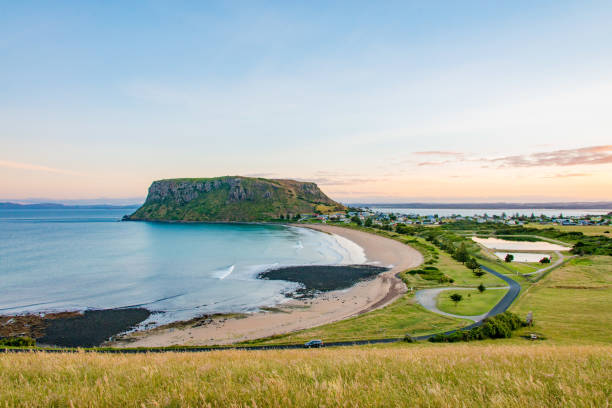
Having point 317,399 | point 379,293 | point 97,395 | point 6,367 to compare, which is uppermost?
point 317,399

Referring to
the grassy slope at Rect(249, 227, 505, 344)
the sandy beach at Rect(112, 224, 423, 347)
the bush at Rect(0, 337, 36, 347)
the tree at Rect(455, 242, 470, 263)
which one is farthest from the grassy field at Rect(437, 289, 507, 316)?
the bush at Rect(0, 337, 36, 347)

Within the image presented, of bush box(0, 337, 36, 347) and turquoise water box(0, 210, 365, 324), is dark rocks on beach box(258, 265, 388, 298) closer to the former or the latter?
turquoise water box(0, 210, 365, 324)

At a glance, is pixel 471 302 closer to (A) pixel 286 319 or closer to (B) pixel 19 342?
(A) pixel 286 319

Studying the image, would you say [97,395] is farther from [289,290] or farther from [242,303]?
[289,290]

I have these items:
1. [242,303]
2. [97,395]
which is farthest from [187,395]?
[242,303]

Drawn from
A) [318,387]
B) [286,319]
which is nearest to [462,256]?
[286,319]

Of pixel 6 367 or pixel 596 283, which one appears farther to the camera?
pixel 596 283

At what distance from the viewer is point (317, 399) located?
385 cm

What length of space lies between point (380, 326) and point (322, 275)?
89.5ft

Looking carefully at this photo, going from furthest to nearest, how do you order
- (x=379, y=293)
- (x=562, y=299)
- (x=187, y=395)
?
1. (x=379, y=293)
2. (x=562, y=299)
3. (x=187, y=395)

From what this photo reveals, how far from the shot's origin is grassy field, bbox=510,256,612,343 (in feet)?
95.7

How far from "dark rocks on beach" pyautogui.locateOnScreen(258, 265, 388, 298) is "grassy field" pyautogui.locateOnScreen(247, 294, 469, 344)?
13457mm

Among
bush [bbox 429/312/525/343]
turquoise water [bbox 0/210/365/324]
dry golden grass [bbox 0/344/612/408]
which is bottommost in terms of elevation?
turquoise water [bbox 0/210/365/324]

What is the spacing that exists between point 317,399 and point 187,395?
193 centimetres
